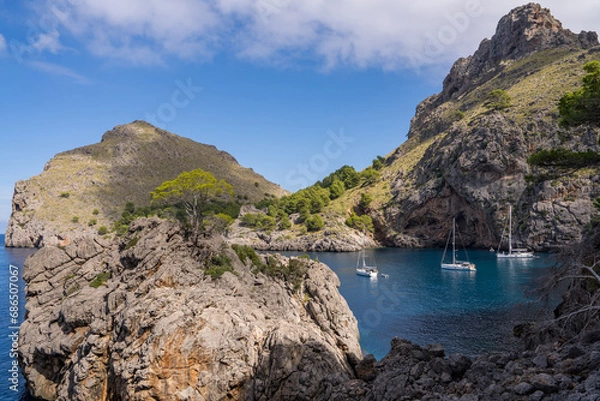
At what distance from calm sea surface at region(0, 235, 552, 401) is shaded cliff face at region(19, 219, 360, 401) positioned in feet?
20.5

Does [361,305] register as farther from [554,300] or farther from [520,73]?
[520,73]

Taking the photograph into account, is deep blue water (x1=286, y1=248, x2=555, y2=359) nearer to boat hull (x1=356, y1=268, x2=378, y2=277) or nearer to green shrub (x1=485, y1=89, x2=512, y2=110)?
boat hull (x1=356, y1=268, x2=378, y2=277)

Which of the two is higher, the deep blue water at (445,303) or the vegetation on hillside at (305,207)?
the vegetation on hillside at (305,207)

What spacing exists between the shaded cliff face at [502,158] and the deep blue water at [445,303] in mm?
17098

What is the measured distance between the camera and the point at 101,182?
150750mm

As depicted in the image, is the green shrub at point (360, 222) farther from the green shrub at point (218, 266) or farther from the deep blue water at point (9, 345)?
the green shrub at point (218, 266)

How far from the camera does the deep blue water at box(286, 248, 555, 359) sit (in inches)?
1474

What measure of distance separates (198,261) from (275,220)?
107 m

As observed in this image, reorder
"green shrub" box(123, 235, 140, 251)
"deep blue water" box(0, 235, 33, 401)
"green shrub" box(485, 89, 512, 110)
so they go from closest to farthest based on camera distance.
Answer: "deep blue water" box(0, 235, 33, 401)
"green shrub" box(123, 235, 140, 251)
"green shrub" box(485, 89, 512, 110)

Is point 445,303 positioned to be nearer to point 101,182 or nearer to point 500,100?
point 500,100

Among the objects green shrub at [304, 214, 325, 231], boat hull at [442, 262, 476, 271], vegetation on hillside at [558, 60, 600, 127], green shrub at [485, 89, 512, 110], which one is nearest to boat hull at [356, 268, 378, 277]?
boat hull at [442, 262, 476, 271]

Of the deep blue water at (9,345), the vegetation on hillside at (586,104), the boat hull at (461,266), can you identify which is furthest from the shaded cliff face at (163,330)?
the boat hull at (461,266)

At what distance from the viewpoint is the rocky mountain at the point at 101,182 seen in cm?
12962

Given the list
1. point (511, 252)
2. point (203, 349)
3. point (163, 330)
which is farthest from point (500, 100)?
point (163, 330)
